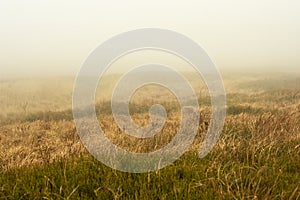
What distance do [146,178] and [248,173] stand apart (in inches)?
51.1

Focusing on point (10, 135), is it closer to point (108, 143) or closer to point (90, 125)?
point (90, 125)

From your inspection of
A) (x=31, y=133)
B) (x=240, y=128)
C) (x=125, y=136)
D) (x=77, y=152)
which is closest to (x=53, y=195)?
(x=77, y=152)

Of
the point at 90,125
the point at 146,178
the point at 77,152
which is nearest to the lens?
the point at 146,178

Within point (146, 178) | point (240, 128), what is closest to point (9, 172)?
point (146, 178)

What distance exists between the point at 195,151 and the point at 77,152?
2.00m

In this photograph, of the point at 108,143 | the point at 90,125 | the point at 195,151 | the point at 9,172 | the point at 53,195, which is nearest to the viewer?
the point at 53,195

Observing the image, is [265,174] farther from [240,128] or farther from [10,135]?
[10,135]

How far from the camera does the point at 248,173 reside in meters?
4.36

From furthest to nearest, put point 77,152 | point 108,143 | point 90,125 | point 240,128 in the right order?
point 90,125, point 240,128, point 108,143, point 77,152

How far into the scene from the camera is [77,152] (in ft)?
19.4

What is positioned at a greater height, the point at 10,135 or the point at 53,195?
the point at 53,195

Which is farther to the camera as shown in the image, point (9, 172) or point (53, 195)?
point (9, 172)

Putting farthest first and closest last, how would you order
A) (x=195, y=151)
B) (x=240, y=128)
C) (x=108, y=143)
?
1. (x=240, y=128)
2. (x=108, y=143)
3. (x=195, y=151)

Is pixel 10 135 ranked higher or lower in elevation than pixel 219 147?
lower
